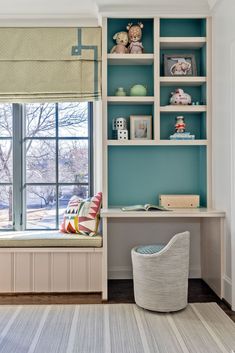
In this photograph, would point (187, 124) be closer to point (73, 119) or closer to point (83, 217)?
point (73, 119)

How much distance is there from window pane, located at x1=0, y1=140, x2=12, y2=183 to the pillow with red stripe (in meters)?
0.73

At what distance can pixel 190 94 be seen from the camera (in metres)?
3.49

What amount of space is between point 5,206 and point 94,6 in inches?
81.7

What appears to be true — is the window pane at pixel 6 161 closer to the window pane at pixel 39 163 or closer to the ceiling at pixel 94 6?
the window pane at pixel 39 163

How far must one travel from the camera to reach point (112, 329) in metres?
2.34

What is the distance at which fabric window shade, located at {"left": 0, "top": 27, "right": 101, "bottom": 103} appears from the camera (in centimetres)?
337

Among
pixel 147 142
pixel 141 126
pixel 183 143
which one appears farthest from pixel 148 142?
pixel 183 143

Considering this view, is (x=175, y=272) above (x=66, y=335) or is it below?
above

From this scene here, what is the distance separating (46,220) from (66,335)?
152 cm

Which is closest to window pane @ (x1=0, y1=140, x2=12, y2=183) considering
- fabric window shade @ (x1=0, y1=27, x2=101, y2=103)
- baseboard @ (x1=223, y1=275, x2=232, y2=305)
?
fabric window shade @ (x1=0, y1=27, x2=101, y2=103)

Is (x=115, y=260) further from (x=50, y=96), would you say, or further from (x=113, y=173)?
(x=50, y=96)

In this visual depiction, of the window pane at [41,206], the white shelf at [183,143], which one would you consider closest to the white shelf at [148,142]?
the white shelf at [183,143]

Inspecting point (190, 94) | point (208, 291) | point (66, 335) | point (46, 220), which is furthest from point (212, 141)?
point (66, 335)

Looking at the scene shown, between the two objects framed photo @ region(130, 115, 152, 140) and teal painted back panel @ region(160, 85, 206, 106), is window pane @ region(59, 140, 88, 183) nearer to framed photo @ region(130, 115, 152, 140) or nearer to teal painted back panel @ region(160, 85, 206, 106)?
framed photo @ region(130, 115, 152, 140)
